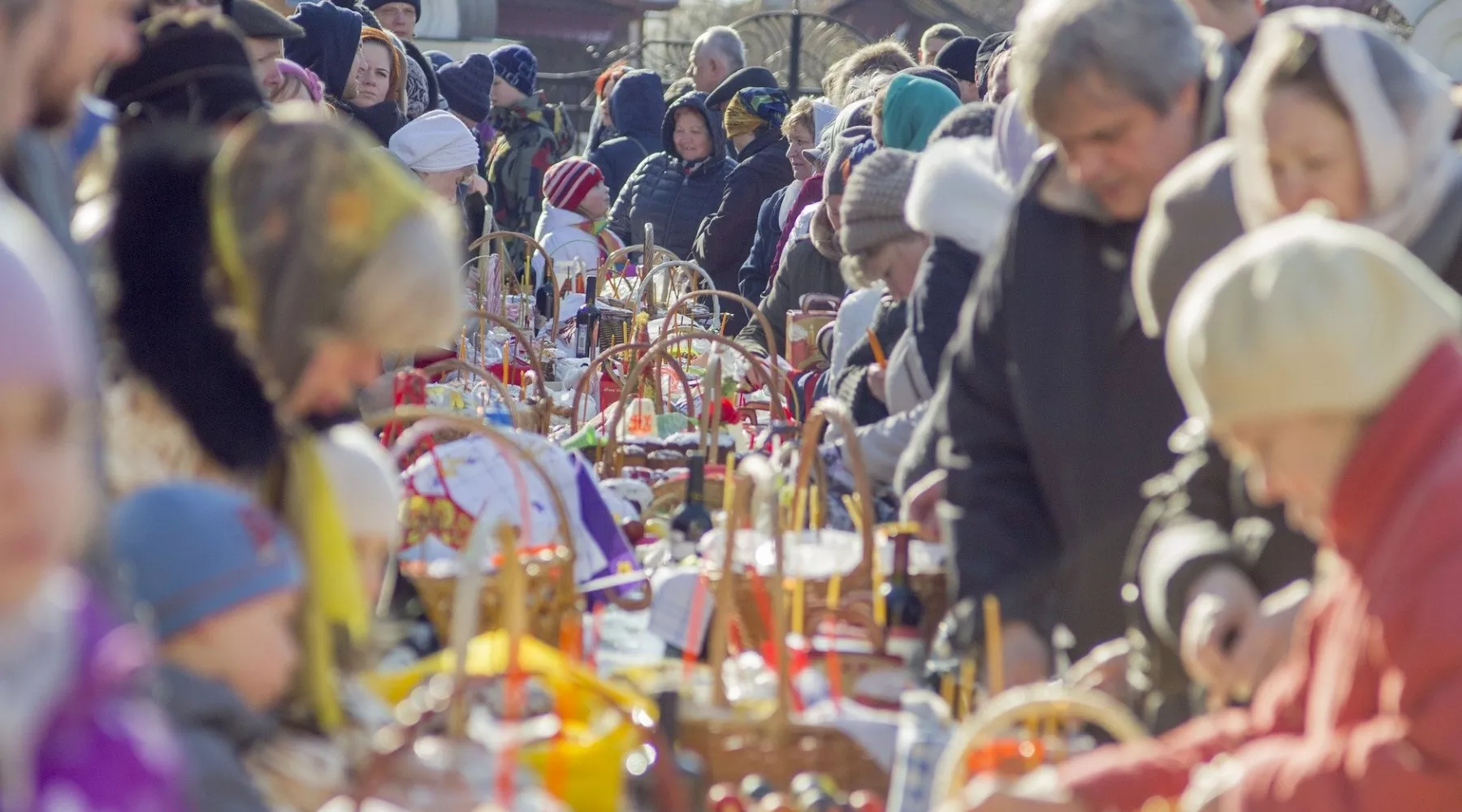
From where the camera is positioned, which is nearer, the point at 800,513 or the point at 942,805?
the point at 942,805

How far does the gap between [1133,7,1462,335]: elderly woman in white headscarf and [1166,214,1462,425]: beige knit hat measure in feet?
1.56

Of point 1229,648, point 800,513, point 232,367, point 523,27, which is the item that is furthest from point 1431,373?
point 523,27

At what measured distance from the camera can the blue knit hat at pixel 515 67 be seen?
391 inches

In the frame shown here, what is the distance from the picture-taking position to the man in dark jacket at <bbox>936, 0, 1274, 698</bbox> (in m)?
2.44

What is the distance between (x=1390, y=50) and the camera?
2.20m

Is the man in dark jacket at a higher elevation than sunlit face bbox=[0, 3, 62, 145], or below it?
below

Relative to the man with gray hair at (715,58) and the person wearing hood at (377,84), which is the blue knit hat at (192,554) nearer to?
the person wearing hood at (377,84)

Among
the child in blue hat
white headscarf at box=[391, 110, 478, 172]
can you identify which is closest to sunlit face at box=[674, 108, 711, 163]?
white headscarf at box=[391, 110, 478, 172]

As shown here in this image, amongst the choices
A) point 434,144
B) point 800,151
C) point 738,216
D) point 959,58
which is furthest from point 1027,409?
point 959,58

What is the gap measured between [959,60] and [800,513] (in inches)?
216

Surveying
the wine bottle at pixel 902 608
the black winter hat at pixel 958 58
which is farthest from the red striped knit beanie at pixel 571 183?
the wine bottle at pixel 902 608

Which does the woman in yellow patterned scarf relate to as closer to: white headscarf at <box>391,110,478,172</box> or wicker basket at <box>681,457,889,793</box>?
wicker basket at <box>681,457,889,793</box>

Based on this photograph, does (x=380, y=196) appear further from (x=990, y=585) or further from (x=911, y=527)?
(x=911, y=527)

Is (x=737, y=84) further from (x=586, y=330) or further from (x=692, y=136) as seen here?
(x=586, y=330)
